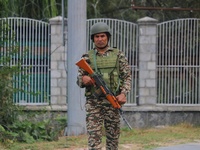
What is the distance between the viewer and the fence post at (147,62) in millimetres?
14547

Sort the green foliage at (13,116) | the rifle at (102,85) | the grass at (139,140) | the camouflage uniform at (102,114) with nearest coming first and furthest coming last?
the rifle at (102,85) < the camouflage uniform at (102,114) < the grass at (139,140) < the green foliage at (13,116)

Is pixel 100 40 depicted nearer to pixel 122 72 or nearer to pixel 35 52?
pixel 122 72

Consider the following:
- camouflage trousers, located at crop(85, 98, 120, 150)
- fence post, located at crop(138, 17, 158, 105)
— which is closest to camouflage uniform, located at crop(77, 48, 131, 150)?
camouflage trousers, located at crop(85, 98, 120, 150)

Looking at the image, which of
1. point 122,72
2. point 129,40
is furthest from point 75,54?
point 122,72

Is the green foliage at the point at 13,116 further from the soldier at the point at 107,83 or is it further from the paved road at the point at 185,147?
the soldier at the point at 107,83

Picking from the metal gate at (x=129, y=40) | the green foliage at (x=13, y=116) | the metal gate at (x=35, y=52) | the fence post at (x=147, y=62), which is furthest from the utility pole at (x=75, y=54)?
the fence post at (x=147, y=62)

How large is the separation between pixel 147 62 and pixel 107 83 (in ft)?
24.5

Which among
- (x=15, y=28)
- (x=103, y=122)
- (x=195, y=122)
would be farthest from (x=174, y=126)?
(x=103, y=122)

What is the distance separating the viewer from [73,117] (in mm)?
11820

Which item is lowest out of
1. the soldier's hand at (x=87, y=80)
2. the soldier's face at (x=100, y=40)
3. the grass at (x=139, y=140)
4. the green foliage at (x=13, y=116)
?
the grass at (x=139, y=140)

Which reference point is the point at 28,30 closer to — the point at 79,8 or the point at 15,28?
the point at 15,28

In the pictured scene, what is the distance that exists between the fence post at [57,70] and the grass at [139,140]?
1.97 metres

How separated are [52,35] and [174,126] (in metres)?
3.50

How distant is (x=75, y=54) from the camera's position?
11727 mm
